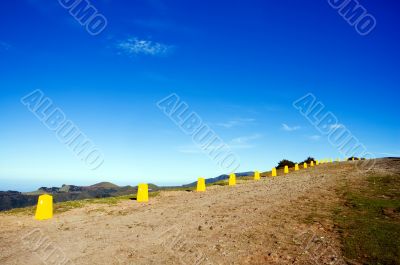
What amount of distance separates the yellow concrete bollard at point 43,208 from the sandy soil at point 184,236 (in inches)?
14.8

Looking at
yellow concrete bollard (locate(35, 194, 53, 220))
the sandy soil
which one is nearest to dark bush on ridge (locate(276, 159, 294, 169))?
the sandy soil

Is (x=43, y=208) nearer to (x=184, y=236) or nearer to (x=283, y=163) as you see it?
(x=184, y=236)

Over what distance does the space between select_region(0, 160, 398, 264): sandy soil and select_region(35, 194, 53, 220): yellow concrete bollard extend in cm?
37

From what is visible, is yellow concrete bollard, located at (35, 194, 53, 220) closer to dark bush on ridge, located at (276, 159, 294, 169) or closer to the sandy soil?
the sandy soil

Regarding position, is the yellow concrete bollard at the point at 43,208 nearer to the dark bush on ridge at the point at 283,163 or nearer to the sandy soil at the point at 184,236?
the sandy soil at the point at 184,236

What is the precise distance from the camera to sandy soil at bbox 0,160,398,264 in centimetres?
795

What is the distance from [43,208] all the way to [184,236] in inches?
283

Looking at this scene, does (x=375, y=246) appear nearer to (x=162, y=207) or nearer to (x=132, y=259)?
(x=132, y=259)

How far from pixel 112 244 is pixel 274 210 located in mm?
6200

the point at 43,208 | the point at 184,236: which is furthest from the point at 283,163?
the point at 184,236

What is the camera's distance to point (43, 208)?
45.8 feet

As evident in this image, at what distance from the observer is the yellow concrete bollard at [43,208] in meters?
13.9

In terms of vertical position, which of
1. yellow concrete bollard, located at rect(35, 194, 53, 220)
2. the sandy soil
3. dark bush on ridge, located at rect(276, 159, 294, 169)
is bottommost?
the sandy soil

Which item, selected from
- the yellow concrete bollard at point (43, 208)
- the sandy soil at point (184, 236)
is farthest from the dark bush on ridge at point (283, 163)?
the yellow concrete bollard at point (43, 208)
